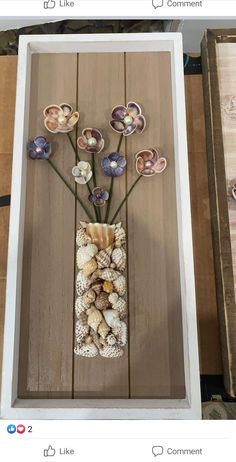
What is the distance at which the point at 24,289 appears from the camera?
2.64 ft

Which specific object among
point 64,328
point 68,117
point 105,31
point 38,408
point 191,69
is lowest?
point 38,408

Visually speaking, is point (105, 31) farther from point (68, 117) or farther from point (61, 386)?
point (61, 386)

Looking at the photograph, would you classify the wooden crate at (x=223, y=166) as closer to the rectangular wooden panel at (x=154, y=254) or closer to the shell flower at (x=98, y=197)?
the rectangular wooden panel at (x=154, y=254)

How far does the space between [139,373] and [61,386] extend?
0.44 ft

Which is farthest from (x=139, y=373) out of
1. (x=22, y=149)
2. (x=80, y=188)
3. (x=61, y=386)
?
(x=22, y=149)

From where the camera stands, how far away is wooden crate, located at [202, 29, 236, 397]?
800 mm

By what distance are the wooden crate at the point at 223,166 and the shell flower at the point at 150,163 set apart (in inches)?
4.1

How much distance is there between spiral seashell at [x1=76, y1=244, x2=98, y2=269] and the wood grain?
22 cm

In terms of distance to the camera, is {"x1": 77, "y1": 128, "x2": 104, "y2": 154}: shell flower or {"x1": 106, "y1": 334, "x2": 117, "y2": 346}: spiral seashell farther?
{"x1": 77, "y1": 128, "x2": 104, "y2": 154}: shell flower

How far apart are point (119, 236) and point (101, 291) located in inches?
4.1

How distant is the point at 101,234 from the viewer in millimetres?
815
